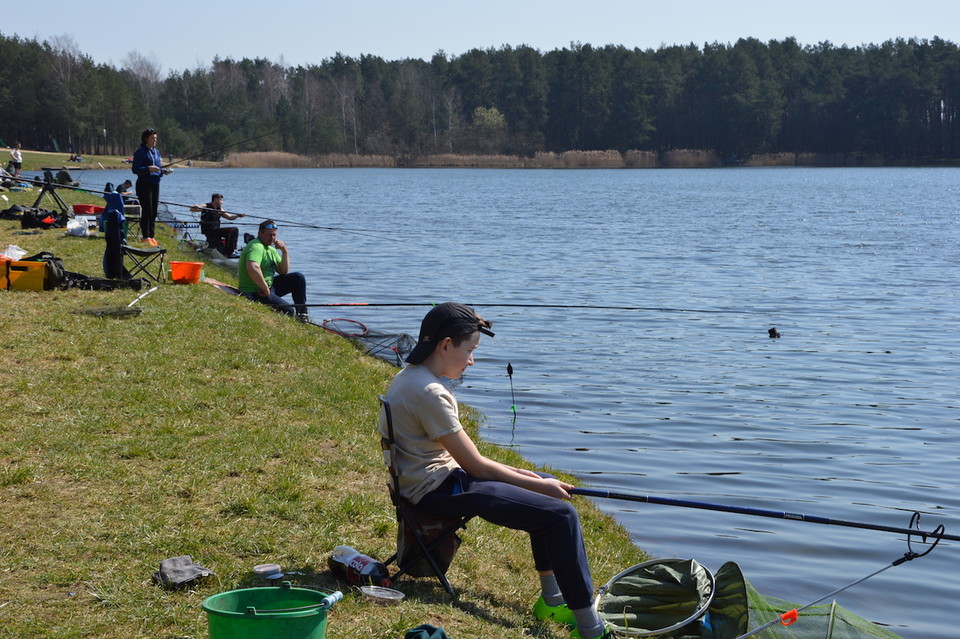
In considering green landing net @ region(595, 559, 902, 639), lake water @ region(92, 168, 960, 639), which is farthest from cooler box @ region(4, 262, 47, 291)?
green landing net @ region(595, 559, 902, 639)

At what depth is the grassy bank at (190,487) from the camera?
157 inches

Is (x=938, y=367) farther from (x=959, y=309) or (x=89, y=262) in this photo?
(x=89, y=262)

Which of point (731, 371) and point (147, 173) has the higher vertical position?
point (147, 173)

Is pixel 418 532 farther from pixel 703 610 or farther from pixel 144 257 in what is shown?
pixel 144 257

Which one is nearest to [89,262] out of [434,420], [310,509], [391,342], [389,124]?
[391,342]

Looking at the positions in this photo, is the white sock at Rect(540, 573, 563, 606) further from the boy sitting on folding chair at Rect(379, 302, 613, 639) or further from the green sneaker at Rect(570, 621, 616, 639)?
the green sneaker at Rect(570, 621, 616, 639)

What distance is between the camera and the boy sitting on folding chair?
407 centimetres

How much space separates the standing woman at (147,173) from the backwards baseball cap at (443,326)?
10.7 m

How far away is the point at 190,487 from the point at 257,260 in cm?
630

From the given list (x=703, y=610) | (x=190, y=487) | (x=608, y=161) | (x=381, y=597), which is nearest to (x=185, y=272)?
(x=190, y=487)

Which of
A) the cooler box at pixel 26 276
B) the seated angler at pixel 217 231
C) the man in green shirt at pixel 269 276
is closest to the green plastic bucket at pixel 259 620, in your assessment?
the man in green shirt at pixel 269 276

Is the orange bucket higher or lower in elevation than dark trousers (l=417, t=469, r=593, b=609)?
higher

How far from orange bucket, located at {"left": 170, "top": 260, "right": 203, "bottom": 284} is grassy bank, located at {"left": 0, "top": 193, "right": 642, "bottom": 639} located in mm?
2935

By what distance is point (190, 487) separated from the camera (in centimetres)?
523
